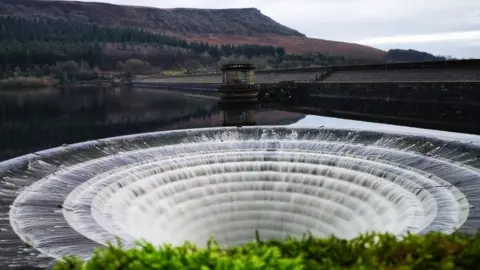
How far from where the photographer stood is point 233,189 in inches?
532

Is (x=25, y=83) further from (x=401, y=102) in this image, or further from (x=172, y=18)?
(x=172, y=18)

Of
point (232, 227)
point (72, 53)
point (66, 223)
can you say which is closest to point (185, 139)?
point (232, 227)

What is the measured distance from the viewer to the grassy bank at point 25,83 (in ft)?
241

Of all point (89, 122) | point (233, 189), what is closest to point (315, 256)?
point (233, 189)

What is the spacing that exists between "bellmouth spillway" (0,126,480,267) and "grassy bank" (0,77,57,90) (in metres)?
68.0

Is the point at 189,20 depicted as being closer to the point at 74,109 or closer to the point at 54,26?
the point at 54,26

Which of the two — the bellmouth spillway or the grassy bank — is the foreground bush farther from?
the grassy bank

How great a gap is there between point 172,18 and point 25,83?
11442 centimetres

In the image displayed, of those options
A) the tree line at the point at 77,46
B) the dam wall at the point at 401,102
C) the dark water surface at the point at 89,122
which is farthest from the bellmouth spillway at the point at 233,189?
the tree line at the point at 77,46

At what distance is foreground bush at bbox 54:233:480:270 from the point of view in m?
2.84

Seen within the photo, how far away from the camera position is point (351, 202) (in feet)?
37.7

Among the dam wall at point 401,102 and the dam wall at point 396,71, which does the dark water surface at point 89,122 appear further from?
the dam wall at point 396,71

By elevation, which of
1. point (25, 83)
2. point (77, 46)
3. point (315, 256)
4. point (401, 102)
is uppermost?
point (77, 46)

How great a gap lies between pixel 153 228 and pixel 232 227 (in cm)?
295
